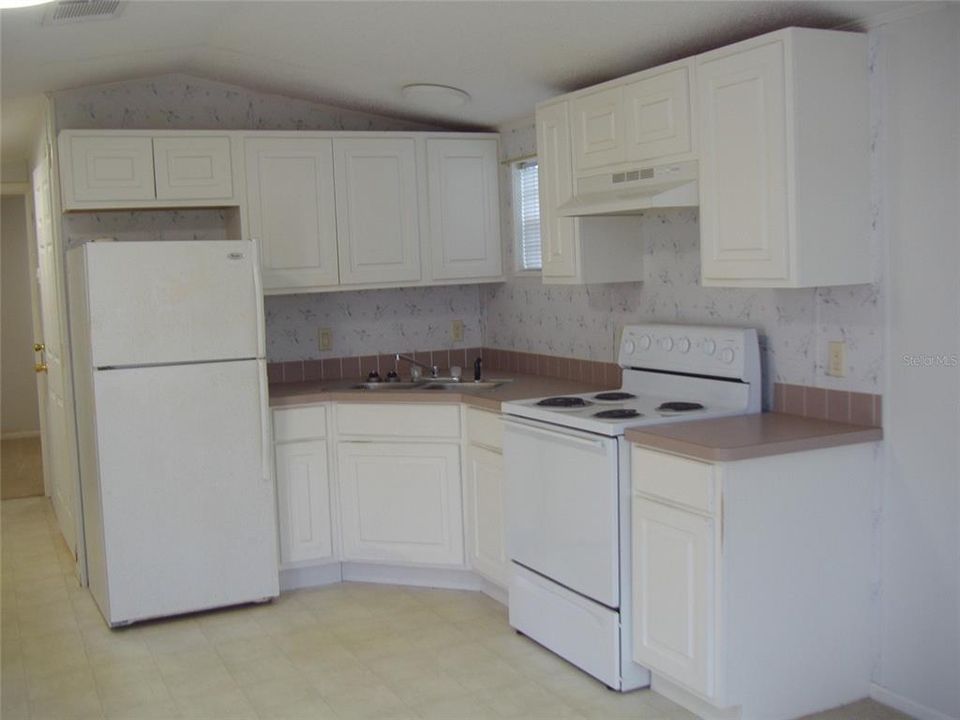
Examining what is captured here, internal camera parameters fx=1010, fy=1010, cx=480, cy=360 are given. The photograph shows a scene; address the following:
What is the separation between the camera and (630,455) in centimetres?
315

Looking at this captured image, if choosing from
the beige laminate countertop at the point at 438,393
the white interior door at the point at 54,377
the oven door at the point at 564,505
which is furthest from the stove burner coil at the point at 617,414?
the white interior door at the point at 54,377

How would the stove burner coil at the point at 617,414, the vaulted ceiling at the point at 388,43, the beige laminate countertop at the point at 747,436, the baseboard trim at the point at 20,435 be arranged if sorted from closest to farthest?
the beige laminate countertop at the point at 747,436
the vaulted ceiling at the point at 388,43
the stove burner coil at the point at 617,414
the baseboard trim at the point at 20,435

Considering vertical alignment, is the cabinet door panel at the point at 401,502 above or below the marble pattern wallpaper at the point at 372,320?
below

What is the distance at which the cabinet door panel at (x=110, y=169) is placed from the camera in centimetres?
425

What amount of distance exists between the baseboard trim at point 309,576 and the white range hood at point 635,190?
77.3 inches

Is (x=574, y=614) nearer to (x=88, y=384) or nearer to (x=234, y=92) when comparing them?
(x=88, y=384)

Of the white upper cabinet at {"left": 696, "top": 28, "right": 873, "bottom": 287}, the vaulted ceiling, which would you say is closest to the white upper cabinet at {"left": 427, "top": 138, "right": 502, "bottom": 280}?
the vaulted ceiling

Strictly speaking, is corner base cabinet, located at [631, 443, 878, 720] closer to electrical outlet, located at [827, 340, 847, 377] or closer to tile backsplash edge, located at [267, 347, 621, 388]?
electrical outlet, located at [827, 340, 847, 377]

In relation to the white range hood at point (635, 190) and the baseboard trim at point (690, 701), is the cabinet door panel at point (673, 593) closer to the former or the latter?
the baseboard trim at point (690, 701)

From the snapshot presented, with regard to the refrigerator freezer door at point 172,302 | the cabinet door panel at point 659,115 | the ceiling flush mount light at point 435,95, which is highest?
the ceiling flush mount light at point 435,95

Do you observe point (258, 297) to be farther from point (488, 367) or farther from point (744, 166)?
point (744, 166)

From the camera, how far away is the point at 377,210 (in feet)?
15.5

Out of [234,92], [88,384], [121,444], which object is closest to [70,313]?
[88,384]

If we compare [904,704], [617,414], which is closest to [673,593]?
[617,414]
